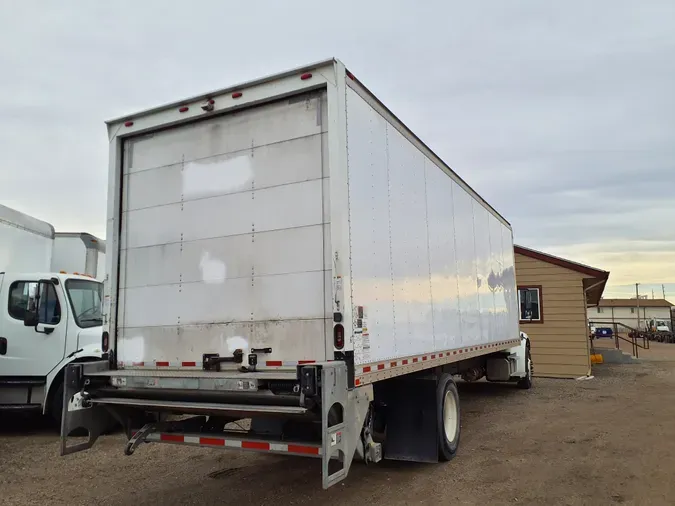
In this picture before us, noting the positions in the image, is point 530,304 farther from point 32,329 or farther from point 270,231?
point 270,231

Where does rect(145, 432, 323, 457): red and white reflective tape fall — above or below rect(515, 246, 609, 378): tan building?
below

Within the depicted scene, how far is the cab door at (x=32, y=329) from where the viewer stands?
856 centimetres

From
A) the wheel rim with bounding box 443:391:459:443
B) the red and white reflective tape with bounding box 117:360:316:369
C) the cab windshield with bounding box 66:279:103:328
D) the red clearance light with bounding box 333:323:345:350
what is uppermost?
the cab windshield with bounding box 66:279:103:328

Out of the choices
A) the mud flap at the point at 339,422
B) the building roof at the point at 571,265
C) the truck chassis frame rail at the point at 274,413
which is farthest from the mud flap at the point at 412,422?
the building roof at the point at 571,265

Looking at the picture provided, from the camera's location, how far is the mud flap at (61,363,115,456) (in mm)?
5164

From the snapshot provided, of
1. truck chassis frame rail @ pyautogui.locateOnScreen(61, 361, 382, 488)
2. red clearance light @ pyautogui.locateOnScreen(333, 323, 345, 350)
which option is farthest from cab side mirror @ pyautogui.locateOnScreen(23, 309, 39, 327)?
red clearance light @ pyautogui.locateOnScreen(333, 323, 345, 350)

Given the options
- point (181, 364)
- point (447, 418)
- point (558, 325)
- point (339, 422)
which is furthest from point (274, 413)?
point (558, 325)

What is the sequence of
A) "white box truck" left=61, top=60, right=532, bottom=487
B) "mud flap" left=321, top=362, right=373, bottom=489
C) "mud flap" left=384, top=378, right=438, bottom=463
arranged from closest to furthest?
"mud flap" left=321, top=362, right=373, bottom=489, "white box truck" left=61, top=60, right=532, bottom=487, "mud flap" left=384, top=378, right=438, bottom=463

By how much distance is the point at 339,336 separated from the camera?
176 inches

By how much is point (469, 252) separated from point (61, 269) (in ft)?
24.6

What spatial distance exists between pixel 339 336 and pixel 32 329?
252 inches

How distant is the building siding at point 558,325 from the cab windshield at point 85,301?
43.8 feet

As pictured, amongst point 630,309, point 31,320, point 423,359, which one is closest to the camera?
point 423,359

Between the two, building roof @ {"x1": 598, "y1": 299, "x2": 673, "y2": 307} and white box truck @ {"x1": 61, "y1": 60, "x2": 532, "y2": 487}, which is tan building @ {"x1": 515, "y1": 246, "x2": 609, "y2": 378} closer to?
white box truck @ {"x1": 61, "y1": 60, "x2": 532, "y2": 487}
